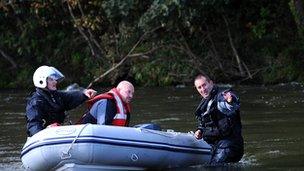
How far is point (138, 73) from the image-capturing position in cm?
2158

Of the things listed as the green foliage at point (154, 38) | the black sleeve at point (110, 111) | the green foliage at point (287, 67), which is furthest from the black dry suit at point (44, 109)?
the green foliage at point (287, 67)

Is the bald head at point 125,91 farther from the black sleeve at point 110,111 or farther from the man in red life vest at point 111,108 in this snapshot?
the black sleeve at point 110,111

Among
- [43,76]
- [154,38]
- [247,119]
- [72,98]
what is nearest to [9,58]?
[154,38]

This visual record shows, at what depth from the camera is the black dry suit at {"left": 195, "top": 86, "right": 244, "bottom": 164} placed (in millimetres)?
8945

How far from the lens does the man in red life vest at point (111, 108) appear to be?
8.55m

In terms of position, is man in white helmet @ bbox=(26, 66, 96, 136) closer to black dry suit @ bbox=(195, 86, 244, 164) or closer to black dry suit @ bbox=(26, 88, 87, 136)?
black dry suit @ bbox=(26, 88, 87, 136)

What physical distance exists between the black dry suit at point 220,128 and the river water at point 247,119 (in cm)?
18

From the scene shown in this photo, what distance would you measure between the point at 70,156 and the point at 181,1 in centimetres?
1090

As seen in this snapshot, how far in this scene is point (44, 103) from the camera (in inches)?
343

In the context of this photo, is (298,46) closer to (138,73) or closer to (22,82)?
(138,73)

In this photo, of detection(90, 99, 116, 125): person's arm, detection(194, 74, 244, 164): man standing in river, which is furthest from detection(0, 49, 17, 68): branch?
Result: detection(90, 99, 116, 125): person's arm

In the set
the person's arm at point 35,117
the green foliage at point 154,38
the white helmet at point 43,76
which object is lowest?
the green foliage at point 154,38


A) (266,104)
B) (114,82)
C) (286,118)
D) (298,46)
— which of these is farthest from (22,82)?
(286,118)

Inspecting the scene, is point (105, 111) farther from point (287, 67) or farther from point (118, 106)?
point (287, 67)
